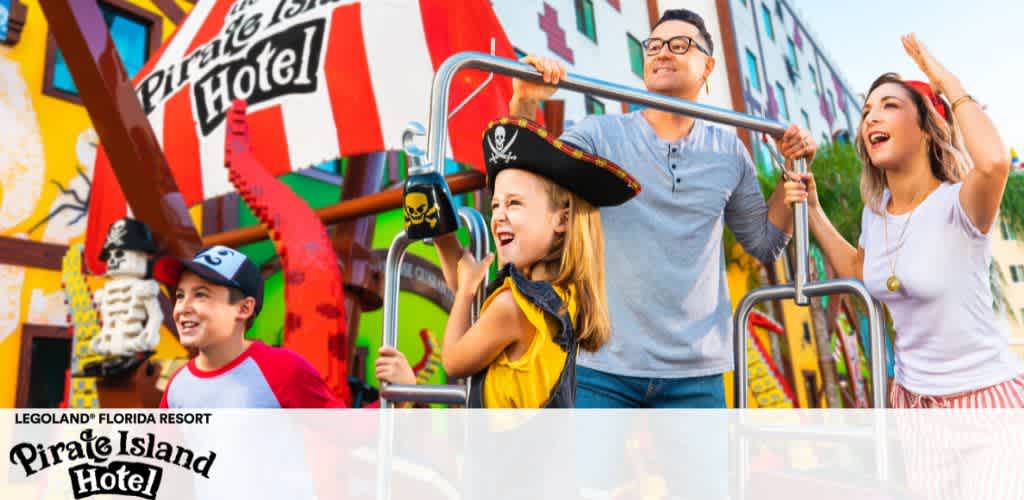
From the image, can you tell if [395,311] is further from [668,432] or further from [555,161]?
[668,432]

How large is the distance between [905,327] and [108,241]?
288 centimetres

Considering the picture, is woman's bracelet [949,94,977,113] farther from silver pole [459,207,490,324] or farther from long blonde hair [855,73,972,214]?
silver pole [459,207,490,324]

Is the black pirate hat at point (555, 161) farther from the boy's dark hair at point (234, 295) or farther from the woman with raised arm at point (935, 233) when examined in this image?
the boy's dark hair at point (234, 295)

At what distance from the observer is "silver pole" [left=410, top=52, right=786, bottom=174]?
4.12ft

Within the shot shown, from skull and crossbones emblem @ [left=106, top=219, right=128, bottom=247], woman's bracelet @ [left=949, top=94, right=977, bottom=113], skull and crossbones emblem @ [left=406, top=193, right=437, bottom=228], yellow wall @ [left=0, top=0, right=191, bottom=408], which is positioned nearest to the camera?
skull and crossbones emblem @ [left=406, top=193, right=437, bottom=228]

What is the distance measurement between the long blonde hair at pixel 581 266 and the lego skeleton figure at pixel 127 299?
2291 mm

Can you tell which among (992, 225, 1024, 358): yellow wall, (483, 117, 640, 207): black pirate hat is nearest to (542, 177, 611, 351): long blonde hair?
(483, 117, 640, 207): black pirate hat

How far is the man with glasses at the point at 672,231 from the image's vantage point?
63.1 inches

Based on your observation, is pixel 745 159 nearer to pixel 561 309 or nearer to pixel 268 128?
pixel 561 309

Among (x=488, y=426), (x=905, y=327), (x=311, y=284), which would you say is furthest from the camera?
(x=311, y=284)

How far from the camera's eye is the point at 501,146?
4.30 feet

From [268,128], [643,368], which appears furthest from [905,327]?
[268,128]

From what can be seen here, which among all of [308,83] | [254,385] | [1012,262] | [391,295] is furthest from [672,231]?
[1012,262]

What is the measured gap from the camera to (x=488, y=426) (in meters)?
1.19
